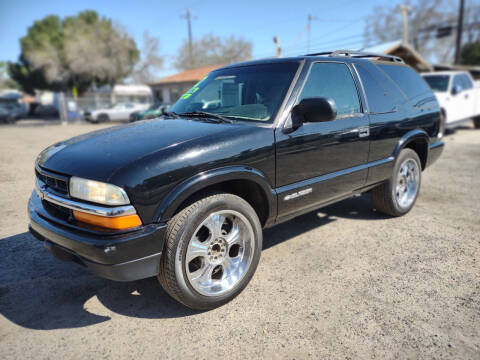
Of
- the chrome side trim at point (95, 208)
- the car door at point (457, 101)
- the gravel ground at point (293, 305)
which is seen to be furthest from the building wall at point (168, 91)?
the chrome side trim at point (95, 208)

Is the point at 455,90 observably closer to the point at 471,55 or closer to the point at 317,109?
the point at 317,109

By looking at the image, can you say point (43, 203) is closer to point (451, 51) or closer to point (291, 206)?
point (291, 206)

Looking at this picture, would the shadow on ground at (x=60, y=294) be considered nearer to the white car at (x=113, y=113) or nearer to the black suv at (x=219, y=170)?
the black suv at (x=219, y=170)

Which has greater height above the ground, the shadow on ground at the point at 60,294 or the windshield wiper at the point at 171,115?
the windshield wiper at the point at 171,115

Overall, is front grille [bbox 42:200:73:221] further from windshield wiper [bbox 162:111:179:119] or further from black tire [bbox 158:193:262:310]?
windshield wiper [bbox 162:111:179:119]

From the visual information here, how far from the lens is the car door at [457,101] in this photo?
10859mm

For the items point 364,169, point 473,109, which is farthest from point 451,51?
point 364,169

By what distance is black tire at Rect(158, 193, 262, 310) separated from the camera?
2.30 metres

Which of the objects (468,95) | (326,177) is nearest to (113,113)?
(468,95)

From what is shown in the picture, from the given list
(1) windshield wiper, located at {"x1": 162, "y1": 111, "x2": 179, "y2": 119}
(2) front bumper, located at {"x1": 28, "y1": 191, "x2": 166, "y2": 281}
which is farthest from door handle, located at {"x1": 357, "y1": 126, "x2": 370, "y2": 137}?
(2) front bumper, located at {"x1": 28, "y1": 191, "x2": 166, "y2": 281}

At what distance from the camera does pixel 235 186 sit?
2844 millimetres

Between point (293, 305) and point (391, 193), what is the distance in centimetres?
224

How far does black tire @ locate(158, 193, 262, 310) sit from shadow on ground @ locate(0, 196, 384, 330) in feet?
0.70

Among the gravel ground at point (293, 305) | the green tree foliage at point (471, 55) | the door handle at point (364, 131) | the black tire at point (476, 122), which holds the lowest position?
the gravel ground at point (293, 305)
